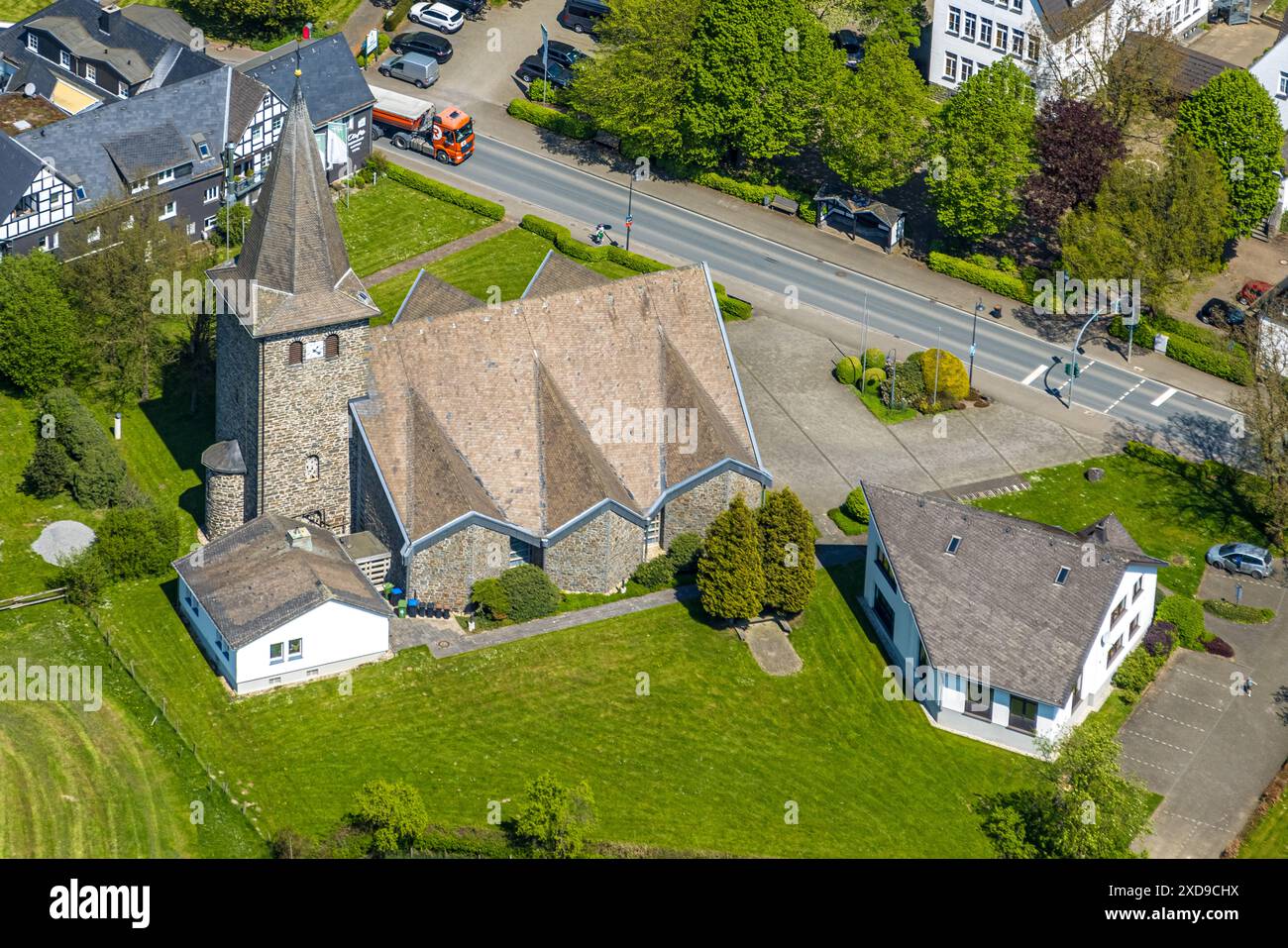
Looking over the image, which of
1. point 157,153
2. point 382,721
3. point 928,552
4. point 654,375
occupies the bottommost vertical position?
point 382,721

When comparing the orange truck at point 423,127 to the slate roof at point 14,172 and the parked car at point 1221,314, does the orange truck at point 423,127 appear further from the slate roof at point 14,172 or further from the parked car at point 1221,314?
the parked car at point 1221,314

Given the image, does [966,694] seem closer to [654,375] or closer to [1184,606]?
[1184,606]

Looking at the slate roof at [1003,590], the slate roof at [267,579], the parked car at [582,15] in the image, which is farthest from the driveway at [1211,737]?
the parked car at [582,15]

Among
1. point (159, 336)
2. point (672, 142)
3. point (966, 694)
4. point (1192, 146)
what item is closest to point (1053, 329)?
point (1192, 146)

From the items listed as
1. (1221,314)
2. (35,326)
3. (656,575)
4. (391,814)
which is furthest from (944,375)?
(35,326)

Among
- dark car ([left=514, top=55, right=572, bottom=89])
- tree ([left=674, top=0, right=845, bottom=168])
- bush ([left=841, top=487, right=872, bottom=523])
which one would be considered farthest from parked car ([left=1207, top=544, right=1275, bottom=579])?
dark car ([left=514, top=55, right=572, bottom=89])

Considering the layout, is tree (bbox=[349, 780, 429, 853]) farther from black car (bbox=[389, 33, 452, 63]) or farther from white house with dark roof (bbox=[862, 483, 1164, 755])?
black car (bbox=[389, 33, 452, 63])

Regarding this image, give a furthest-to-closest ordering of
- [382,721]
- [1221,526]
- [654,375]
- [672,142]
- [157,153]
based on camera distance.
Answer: [672,142], [157,153], [1221,526], [654,375], [382,721]

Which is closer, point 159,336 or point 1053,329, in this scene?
point 159,336
